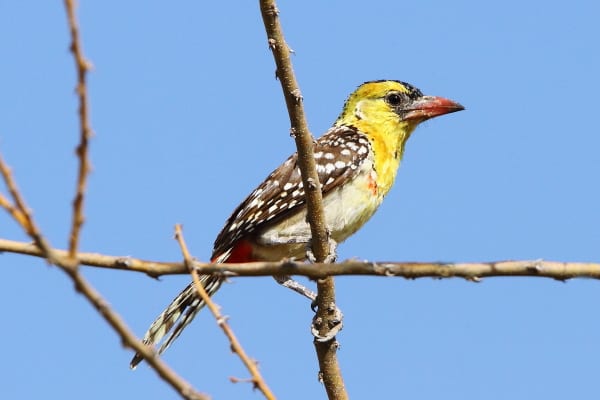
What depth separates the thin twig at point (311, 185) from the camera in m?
3.61

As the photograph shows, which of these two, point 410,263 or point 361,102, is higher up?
point 361,102

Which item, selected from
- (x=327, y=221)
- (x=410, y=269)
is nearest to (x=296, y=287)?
(x=327, y=221)

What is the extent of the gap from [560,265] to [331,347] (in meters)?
2.78

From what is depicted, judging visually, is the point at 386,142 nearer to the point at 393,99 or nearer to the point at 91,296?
the point at 393,99

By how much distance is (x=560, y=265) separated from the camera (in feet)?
7.82

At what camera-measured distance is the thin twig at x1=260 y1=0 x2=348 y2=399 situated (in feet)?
11.8

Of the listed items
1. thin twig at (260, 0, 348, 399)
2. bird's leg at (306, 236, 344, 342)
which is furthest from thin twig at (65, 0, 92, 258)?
bird's leg at (306, 236, 344, 342)

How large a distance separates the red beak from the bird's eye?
0.36 feet

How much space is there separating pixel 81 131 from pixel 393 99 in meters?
5.56

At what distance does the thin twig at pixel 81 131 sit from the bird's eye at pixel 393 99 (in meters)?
5.50

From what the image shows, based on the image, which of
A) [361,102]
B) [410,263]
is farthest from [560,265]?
[361,102]

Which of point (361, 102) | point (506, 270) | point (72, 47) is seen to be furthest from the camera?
Result: point (361, 102)

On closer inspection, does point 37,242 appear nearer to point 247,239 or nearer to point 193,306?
point 193,306

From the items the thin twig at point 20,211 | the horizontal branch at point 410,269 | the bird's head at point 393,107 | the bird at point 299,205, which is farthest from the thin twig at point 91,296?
the bird's head at point 393,107
